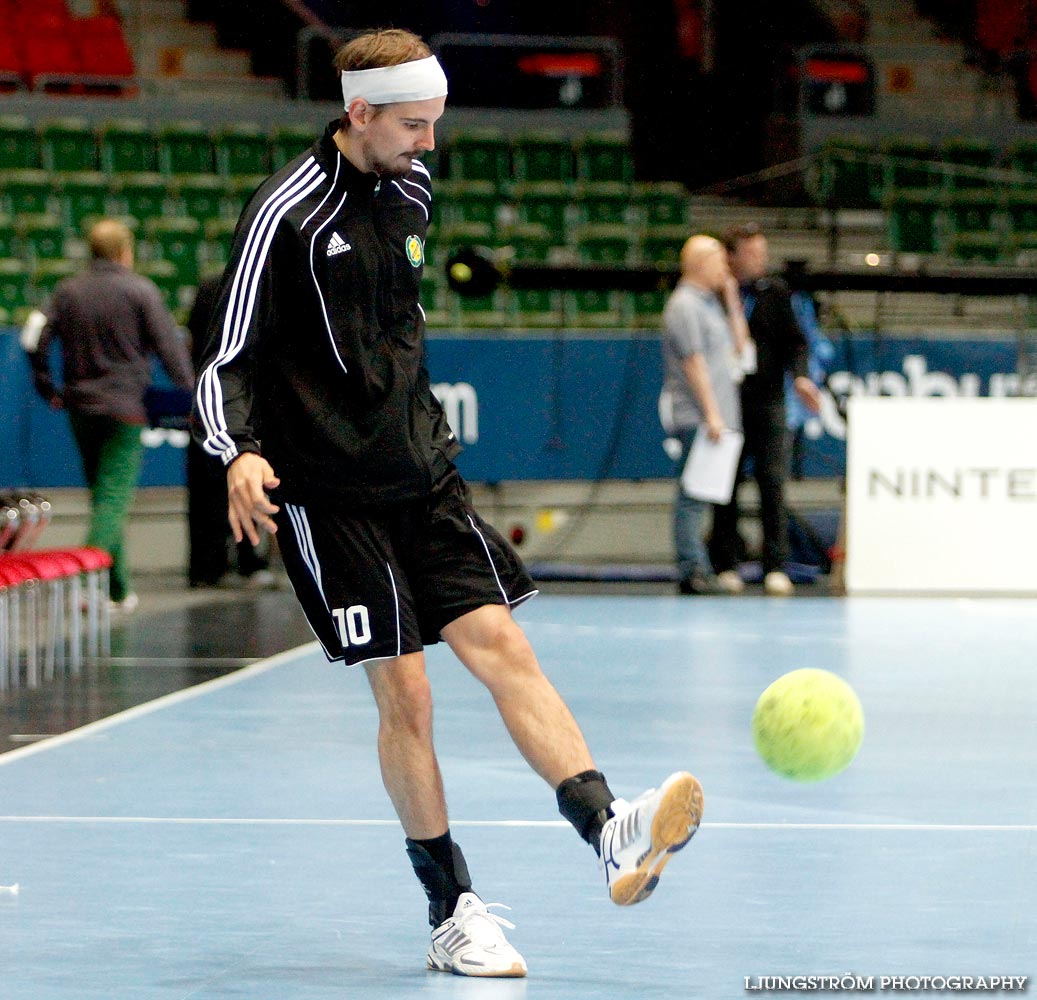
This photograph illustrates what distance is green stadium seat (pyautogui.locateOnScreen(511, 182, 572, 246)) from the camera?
16719 millimetres

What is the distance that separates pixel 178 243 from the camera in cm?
1577

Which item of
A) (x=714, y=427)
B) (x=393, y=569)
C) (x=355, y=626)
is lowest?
(x=714, y=427)

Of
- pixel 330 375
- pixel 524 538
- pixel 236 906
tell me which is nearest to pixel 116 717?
pixel 236 906

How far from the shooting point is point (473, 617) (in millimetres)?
3865

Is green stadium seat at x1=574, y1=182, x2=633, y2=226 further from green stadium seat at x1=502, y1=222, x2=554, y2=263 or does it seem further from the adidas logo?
the adidas logo

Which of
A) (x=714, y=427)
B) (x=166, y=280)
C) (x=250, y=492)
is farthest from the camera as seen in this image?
(x=166, y=280)

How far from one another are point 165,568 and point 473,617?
10.3m

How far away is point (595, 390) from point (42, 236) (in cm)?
516

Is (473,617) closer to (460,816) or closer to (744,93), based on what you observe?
(460,816)

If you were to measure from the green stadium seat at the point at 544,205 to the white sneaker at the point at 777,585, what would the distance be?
18.5 feet

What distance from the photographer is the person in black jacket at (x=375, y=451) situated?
380 cm

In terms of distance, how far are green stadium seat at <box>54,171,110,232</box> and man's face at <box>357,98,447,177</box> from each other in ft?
41.6

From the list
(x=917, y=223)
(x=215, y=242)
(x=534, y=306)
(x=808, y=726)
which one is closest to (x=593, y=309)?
(x=534, y=306)

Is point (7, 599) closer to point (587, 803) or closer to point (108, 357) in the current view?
point (108, 357)
